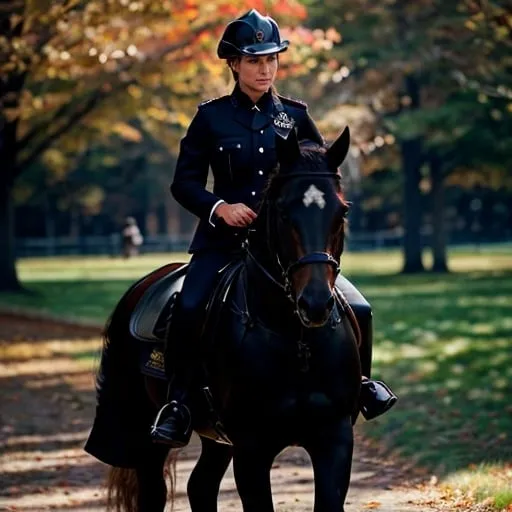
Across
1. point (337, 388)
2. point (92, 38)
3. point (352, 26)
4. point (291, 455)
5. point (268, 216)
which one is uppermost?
point (352, 26)

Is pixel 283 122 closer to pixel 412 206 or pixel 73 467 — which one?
pixel 73 467

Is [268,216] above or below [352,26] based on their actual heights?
below

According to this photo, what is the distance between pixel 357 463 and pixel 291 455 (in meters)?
0.84

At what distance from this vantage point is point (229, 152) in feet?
24.3

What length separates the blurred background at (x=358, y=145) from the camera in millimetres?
15727

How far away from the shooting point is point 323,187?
639 cm

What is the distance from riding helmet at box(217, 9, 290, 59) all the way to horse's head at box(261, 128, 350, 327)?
2.74 feet

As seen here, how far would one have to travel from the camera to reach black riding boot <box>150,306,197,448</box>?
24.0 ft

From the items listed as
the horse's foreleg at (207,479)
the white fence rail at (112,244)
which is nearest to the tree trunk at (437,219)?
the white fence rail at (112,244)

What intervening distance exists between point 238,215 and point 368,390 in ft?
3.70

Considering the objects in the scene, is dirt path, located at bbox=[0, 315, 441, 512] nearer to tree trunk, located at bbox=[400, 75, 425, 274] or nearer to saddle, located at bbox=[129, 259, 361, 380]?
saddle, located at bbox=[129, 259, 361, 380]

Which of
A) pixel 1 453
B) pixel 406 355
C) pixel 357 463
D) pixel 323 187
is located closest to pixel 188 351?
pixel 323 187

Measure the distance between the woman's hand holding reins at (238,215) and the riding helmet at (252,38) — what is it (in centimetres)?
82

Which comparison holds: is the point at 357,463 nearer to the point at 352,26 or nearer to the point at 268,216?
the point at 268,216
